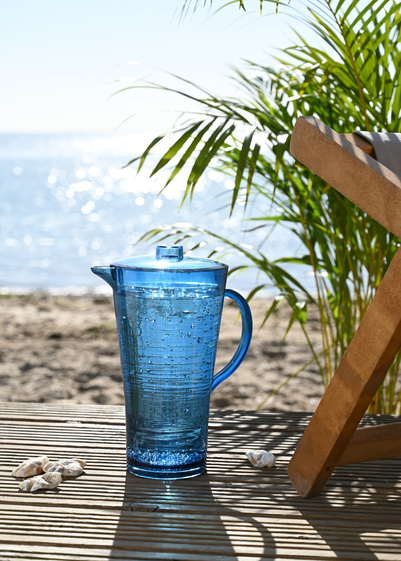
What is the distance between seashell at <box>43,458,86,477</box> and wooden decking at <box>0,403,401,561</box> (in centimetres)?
2

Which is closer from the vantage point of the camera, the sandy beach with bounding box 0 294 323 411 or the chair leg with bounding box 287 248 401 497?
the chair leg with bounding box 287 248 401 497

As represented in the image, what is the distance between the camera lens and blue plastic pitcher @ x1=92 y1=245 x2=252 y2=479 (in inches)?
38.2

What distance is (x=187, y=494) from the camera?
3.39 feet

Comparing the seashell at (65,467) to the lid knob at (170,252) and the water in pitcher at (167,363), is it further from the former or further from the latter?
the lid knob at (170,252)

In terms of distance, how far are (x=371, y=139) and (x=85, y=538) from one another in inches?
32.3

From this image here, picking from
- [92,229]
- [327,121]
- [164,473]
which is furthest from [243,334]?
[92,229]

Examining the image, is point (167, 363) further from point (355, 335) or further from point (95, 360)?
point (95, 360)

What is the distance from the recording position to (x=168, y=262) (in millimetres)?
1018

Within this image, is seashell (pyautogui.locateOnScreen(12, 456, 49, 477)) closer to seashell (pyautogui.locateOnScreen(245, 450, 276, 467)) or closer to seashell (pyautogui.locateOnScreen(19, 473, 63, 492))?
seashell (pyautogui.locateOnScreen(19, 473, 63, 492))

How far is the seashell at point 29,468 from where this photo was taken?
108 cm

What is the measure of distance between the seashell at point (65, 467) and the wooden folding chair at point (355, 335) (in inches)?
16.0

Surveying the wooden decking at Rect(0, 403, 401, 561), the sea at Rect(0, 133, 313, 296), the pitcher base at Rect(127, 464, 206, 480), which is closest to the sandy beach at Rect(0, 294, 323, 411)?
the sea at Rect(0, 133, 313, 296)

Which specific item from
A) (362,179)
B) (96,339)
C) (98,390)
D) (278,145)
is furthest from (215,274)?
(96,339)

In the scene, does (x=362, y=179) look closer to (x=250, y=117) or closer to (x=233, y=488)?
(x=233, y=488)
